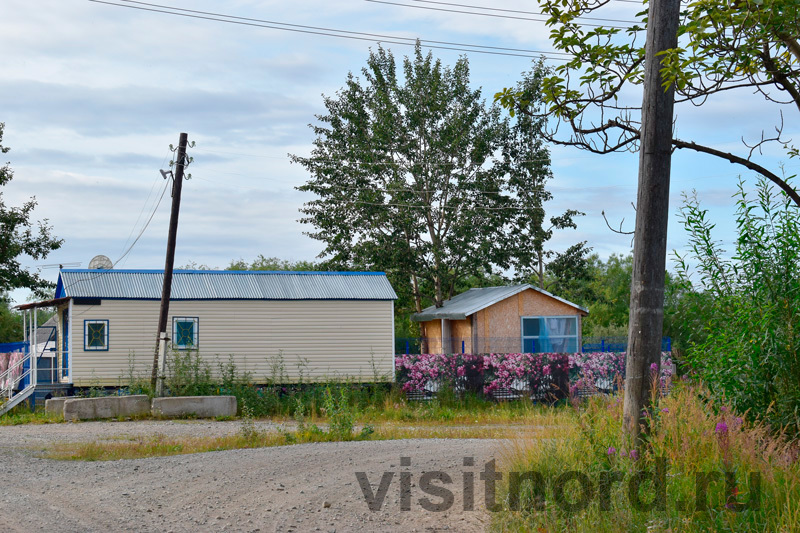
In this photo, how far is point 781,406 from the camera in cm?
703

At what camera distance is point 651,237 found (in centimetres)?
699

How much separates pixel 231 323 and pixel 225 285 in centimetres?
135

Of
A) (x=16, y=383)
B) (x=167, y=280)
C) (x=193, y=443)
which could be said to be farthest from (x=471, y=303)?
(x=193, y=443)

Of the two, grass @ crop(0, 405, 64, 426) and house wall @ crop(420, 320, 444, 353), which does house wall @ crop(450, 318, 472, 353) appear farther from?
grass @ crop(0, 405, 64, 426)

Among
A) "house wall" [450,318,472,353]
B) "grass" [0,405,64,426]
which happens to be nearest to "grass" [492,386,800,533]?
"grass" [0,405,64,426]

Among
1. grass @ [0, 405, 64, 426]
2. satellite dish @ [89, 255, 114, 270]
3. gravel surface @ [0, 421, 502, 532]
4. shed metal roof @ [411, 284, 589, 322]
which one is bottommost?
grass @ [0, 405, 64, 426]

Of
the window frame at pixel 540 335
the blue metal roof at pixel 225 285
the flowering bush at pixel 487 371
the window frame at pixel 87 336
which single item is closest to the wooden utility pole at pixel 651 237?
the flowering bush at pixel 487 371

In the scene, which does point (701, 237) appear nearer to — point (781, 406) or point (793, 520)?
point (781, 406)

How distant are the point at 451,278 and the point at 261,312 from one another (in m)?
12.1

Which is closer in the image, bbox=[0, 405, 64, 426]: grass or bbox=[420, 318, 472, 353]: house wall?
bbox=[0, 405, 64, 426]: grass

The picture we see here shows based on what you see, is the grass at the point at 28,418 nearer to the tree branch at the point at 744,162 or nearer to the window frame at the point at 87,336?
the window frame at the point at 87,336

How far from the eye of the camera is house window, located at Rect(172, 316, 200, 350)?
927 inches

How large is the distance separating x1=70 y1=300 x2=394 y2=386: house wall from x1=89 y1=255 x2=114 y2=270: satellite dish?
1879 millimetres

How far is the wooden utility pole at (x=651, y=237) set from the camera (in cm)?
696
